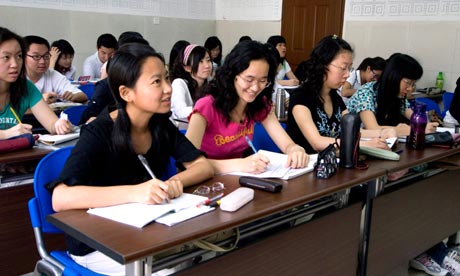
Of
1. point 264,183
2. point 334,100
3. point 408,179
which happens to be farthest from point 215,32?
point 264,183

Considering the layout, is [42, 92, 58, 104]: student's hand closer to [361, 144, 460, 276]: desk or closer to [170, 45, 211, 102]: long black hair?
[170, 45, 211, 102]: long black hair

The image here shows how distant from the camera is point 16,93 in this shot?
7.53 feet

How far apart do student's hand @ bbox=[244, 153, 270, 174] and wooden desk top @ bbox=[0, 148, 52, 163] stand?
0.85 m

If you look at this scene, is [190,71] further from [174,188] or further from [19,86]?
[174,188]

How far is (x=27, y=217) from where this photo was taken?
199cm

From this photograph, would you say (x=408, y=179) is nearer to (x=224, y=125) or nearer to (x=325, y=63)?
(x=325, y=63)

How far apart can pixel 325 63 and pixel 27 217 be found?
1.54 meters

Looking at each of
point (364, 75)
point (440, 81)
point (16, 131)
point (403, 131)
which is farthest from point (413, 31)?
point (16, 131)

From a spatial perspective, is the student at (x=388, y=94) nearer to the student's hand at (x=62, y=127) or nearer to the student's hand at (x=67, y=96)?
the student's hand at (x=62, y=127)

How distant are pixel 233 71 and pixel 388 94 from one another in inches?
42.1

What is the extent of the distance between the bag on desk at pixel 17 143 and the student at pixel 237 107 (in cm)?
67

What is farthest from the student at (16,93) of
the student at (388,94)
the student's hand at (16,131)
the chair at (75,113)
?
the student at (388,94)

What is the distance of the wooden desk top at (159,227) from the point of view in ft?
3.24

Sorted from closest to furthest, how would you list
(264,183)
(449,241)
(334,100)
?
(264,183)
(334,100)
(449,241)
